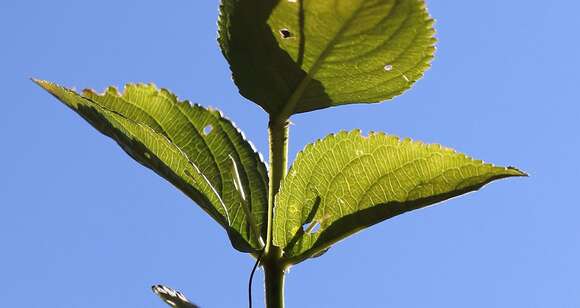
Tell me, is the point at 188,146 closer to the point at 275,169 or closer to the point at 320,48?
the point at 275,169

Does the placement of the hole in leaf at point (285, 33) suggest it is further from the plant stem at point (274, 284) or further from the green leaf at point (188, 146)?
the plant stem at point (274, 284)

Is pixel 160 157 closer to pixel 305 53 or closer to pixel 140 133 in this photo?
pixel 140 133

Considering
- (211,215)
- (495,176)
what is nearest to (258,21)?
(211,215)

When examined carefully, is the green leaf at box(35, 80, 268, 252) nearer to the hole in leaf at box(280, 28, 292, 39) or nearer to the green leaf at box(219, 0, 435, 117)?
the green leaf at box(219, 0, 435, 117)

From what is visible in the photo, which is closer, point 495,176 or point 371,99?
point 495,176

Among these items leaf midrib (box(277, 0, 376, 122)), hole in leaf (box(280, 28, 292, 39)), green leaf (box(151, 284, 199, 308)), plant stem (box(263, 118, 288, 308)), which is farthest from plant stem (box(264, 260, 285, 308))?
hole in leaf (box(280, 28, 292, 39))

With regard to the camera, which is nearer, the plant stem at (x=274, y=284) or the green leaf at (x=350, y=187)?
the plant stem at (x=274, y=284)

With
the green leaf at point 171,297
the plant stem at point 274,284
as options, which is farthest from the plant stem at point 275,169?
the green leaf at point 171,297
